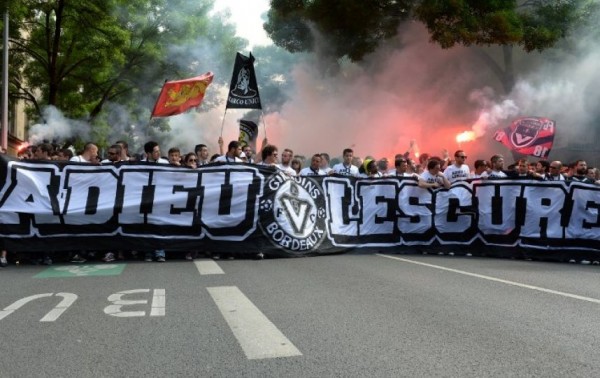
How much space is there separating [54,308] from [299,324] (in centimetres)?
222

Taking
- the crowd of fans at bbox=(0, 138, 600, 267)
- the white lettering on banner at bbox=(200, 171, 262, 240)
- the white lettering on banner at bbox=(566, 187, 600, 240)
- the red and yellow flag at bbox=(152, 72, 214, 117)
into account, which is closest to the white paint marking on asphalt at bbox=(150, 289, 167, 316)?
the crowd of fans at bbox=(0, 138, 600, 267)

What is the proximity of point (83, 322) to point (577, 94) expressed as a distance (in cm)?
2626

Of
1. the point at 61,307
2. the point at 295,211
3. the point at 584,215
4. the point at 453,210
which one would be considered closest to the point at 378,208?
the point at 453,210

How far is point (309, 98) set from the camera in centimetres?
4256

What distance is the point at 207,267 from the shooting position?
8328mm

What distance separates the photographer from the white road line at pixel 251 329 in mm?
3830

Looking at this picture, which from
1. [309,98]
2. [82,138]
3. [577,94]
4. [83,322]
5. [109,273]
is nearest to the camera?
[83,322]

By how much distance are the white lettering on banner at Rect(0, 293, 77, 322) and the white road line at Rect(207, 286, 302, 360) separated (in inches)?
50.9

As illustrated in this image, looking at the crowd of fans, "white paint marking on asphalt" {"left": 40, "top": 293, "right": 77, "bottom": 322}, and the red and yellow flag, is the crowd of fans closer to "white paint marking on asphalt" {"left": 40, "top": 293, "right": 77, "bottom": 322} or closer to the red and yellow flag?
"white paint marking on asphalt" {"left": 40, "top": 293, "right": 77, "bottom": 322}

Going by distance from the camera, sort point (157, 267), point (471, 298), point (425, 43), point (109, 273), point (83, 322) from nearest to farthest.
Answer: point (83, 322)
point (471, 298)
point (109, 273)
point (157, 267)
point (425, 43)

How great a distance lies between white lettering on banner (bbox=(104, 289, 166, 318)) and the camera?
501 cm

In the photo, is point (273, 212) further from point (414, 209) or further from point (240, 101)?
point (240, 101)

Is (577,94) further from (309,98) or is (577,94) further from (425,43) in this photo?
(309,98)

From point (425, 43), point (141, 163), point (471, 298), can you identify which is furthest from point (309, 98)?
point (471, 298)
